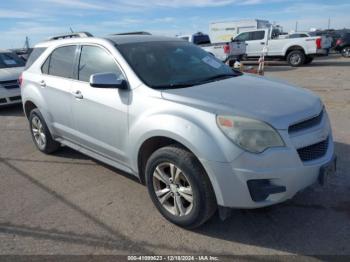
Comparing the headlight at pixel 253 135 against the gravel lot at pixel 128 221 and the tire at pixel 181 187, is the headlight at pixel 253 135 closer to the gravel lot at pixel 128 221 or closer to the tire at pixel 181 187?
the tire at pixel 181 187

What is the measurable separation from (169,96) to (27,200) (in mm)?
2154

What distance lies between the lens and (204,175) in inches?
116

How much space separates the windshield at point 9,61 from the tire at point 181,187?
826 centimetres

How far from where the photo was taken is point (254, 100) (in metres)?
3.12

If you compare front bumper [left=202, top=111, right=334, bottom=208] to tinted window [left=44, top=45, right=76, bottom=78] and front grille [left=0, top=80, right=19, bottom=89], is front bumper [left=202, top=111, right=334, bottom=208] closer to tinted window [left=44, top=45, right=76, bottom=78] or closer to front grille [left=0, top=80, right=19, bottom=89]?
tinted window [left=44, top=45, right=76, bottom=78]

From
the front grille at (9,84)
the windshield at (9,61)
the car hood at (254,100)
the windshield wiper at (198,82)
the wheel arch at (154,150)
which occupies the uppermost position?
the windshield wiper at (198,82)

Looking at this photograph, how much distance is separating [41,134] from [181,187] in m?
3.10

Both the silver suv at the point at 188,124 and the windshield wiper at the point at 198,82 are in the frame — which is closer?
the silver suv at the point at 188,124

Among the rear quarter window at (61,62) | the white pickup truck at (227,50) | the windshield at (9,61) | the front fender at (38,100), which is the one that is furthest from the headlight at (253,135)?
the white pickup truck at (227,50)

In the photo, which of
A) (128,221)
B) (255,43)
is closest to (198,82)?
(128,221)

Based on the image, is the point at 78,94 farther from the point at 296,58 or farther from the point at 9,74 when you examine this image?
the point at 296,58

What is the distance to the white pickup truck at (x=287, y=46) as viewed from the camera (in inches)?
701

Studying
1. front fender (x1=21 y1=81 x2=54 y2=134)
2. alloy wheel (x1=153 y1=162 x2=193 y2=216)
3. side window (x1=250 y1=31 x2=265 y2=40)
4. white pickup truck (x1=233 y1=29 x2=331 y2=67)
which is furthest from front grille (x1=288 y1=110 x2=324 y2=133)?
side window (x1=250 y1=31 x2=265 y2=40)

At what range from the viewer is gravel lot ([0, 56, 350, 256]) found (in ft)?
10.00
